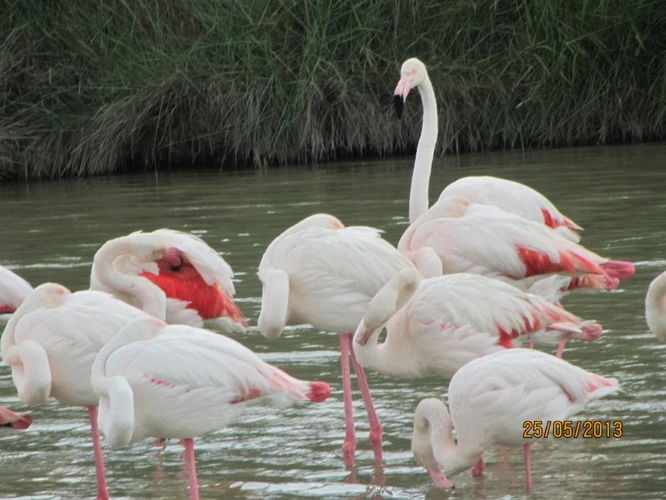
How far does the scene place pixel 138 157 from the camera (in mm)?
13820

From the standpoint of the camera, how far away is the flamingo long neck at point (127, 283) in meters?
4.60

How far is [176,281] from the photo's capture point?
203 inches

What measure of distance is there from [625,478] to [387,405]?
4.08 feet

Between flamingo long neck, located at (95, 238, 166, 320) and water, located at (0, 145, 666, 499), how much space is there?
1.83 ft

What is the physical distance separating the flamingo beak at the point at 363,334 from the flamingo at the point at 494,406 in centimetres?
43

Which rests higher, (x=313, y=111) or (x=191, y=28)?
(x=191, y=28)

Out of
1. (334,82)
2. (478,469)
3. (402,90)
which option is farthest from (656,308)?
(334,82)

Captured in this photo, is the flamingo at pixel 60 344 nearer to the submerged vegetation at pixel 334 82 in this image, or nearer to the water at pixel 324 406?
the water at pixel 324 406

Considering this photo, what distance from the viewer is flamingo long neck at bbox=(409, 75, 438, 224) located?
5871 millimetres

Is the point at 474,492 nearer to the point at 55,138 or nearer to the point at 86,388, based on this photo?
the point at 86,388

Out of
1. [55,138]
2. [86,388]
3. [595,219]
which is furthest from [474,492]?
[55,138]
